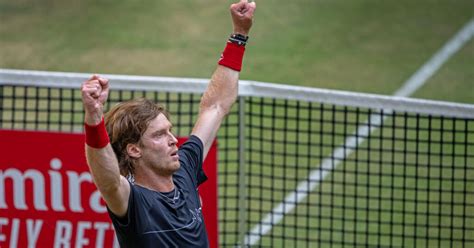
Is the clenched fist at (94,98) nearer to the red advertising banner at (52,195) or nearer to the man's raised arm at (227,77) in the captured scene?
the man's raised arm at (227,77)

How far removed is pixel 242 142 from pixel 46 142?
1.63 meters

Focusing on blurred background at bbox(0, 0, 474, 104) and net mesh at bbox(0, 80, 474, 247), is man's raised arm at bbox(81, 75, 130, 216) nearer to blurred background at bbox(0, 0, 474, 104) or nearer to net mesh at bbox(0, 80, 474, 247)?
net mesh at bbox(0, 80, 474, 247)

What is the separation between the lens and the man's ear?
616cm

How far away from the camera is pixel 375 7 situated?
1936 centimetres

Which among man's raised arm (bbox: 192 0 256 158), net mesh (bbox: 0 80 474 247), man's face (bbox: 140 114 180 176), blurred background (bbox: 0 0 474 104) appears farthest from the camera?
blurred background (bbox: 0 0 474 104)

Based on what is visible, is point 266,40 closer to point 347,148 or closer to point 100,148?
point 347,148

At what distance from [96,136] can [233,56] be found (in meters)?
1.72

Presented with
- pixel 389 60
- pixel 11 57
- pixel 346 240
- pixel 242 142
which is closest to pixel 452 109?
pixel 242 142

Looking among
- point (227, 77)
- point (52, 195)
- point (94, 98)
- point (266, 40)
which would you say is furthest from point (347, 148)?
point (94, 98)

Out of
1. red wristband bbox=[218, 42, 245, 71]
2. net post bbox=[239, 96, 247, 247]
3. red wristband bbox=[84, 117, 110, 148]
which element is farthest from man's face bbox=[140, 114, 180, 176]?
A: net post bbox=[239, 96, 247, 247]

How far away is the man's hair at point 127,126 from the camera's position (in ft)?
20.2

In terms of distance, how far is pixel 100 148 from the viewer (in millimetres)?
5543

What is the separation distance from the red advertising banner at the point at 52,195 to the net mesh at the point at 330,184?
0.94 m

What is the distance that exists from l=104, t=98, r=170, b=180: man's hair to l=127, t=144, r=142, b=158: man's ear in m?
0.02
